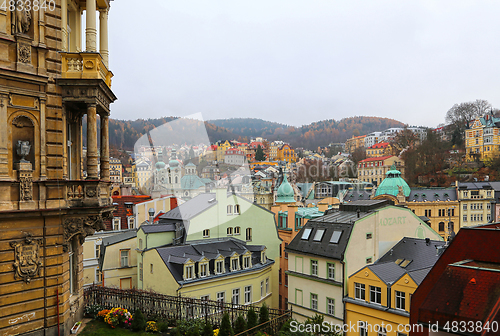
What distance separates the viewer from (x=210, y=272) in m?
26.8

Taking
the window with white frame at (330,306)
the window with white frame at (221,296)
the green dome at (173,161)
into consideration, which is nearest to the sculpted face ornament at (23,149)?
the window with white frame at (221,296)

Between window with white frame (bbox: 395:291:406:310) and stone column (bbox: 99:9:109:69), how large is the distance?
67.7 ft

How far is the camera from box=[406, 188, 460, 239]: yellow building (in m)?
67.8

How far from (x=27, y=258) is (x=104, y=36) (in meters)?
9.11

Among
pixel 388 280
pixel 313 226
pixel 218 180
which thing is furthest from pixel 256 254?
pixel 388 280

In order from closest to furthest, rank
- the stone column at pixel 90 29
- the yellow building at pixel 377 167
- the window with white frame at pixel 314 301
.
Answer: the stone column at pixel 90 29 < the window with white frame at pixel 314 301 < the yellow building at pixel 377 167

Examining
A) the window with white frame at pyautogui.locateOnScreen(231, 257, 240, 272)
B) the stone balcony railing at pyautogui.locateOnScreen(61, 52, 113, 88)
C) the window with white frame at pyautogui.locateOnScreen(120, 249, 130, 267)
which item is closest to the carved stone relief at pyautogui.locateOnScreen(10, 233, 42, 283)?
the stone balcony railing at pyautogui.locateOnScreen(61, 52, 113, 88)

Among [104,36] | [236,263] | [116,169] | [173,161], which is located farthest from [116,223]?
[116,169]

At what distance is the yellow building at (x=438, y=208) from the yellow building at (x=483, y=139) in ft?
136

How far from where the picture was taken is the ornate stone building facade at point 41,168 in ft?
35.1

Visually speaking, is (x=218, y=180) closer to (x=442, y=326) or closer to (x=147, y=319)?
(x=147, y=319)

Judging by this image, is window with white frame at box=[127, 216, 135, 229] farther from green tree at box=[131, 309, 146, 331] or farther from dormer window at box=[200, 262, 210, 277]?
green tree at box=[131, 309, 146, 331]

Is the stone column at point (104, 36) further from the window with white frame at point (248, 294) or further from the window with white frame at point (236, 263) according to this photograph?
the window with white frame at point (248, 294)

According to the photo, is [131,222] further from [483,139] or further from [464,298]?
[483,139]
